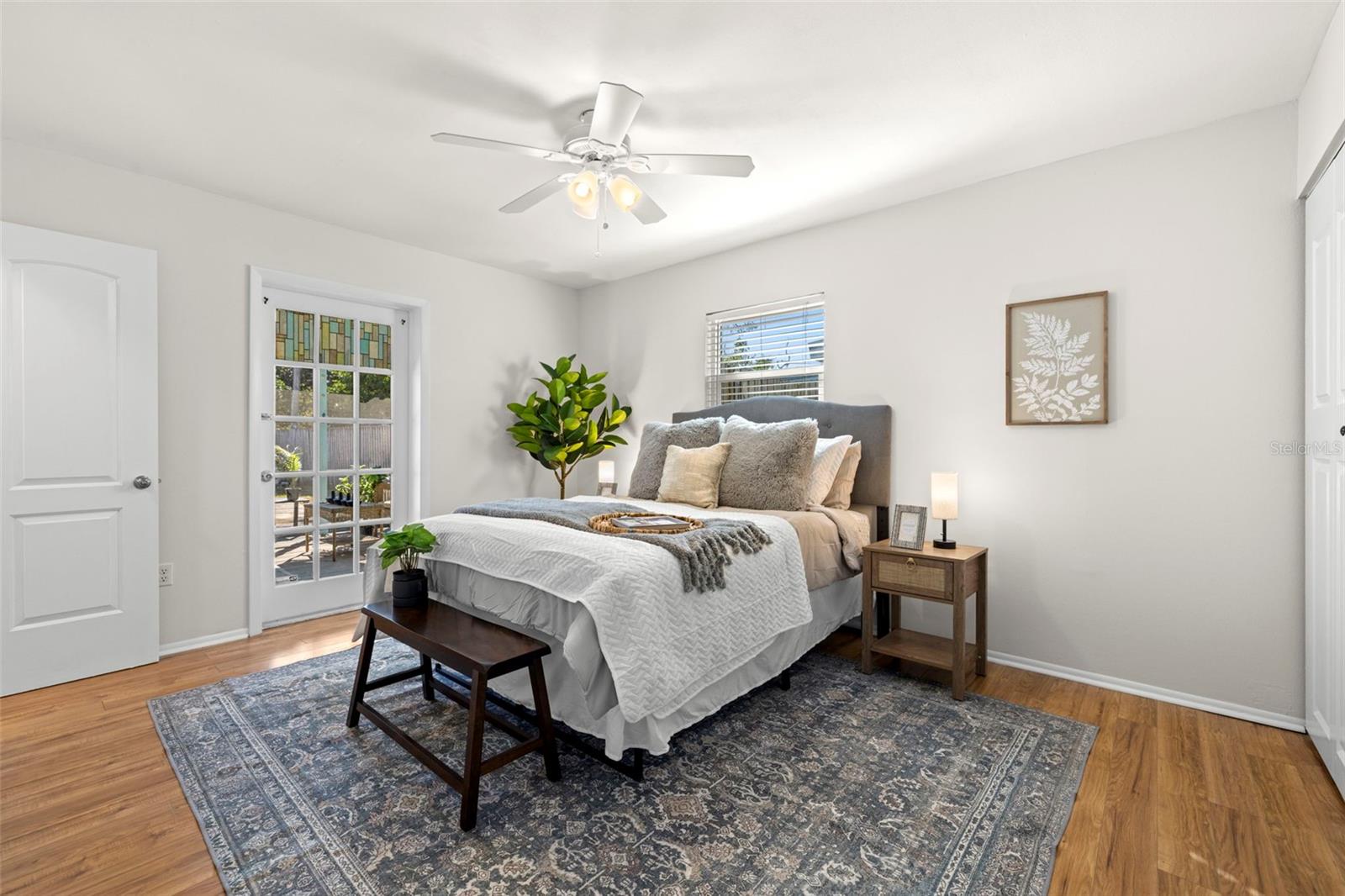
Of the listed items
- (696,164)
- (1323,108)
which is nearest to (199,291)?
(696,164)

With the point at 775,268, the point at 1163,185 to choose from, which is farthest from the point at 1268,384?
the point at 775,268

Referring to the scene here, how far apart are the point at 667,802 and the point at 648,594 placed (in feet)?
2.05

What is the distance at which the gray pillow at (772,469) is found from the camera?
3012mm

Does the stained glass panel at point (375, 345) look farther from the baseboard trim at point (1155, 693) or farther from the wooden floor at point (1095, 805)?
the baseboard trim at point (1155, 693)

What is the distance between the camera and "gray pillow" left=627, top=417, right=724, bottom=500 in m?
3.50

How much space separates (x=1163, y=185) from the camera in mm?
2613

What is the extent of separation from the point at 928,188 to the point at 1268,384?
5.61 ft

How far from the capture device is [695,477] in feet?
10.6

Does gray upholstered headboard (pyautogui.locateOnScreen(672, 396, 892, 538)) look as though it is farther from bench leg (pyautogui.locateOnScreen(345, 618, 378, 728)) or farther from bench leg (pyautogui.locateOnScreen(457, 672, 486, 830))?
bench leg (pyautogui.locateOnScreen(345, 618, 378, 728))

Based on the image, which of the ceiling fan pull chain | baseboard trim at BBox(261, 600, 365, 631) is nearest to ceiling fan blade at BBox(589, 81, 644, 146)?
the ceiling fan pull chain

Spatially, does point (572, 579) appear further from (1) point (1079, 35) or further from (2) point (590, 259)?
(2) point (590, 259)

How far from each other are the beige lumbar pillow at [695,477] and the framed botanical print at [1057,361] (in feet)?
4.84

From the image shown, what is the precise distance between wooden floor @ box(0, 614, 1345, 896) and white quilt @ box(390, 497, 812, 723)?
3.52ft

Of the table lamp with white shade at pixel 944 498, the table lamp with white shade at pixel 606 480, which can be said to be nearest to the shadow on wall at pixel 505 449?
the table lamp with white shade at pixel 606 480
